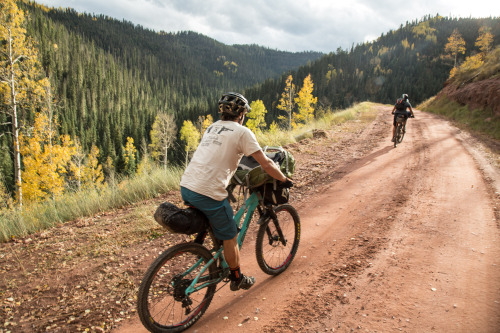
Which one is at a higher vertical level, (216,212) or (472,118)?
(472,118)

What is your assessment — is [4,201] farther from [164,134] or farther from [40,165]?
[164,134]

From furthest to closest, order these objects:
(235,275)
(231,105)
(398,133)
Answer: (398,133), (235,275), (231,105)

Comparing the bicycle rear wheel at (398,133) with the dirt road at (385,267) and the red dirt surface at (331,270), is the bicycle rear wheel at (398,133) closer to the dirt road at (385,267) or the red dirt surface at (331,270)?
the dirt road at (385,267)

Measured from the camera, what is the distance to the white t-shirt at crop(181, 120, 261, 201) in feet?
8.87

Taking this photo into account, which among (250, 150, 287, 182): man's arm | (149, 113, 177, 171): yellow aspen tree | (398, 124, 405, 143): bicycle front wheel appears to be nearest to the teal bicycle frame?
(250, 150, 287, 182): man's arm

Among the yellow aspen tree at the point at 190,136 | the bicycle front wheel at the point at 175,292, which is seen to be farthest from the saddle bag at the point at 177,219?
the yellow aspen tree at the point at 190,136

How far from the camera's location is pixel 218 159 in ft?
8.97

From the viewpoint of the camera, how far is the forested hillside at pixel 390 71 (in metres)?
103

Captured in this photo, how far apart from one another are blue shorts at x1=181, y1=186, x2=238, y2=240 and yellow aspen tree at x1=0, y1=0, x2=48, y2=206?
14.7 meters

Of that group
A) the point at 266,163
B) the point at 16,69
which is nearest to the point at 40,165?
the point at 16,69

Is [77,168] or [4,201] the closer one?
[4,201]

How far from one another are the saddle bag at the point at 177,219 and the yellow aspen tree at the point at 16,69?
14.6 m

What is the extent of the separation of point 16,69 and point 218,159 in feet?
54.1

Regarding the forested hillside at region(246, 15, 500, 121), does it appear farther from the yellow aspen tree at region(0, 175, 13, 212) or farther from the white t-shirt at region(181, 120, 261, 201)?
the white t-shirt at region(181, 120, 261, 201)
